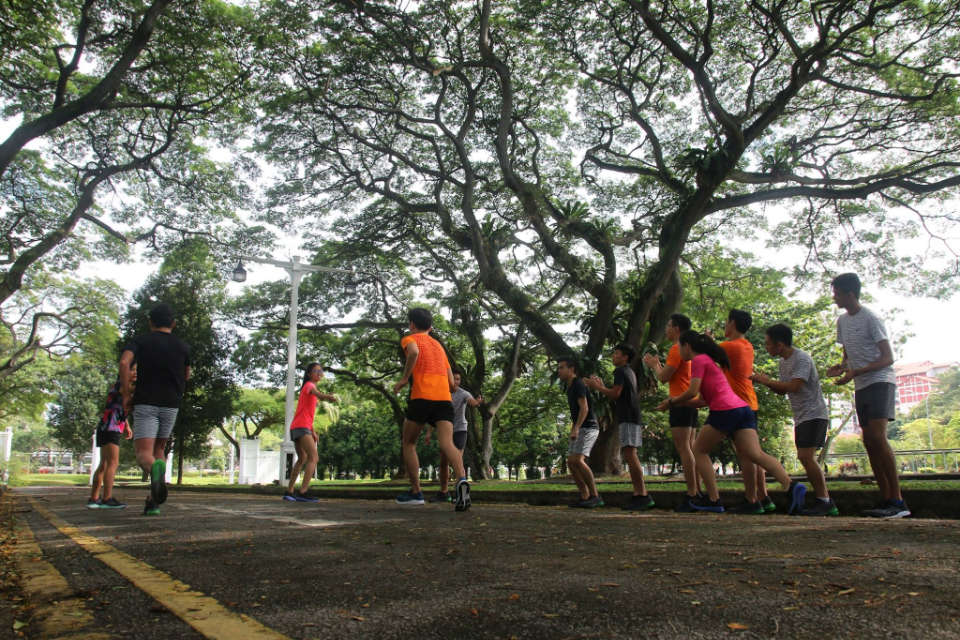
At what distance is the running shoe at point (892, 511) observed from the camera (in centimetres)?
523

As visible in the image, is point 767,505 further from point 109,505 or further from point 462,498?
point 109,505

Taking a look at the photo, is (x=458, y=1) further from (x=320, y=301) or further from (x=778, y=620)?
(x=778, y=620)

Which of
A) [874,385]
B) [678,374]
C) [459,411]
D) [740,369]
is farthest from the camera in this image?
[459,411]

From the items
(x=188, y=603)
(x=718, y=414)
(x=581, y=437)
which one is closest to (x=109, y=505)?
(x=581, y=437)

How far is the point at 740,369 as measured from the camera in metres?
6.10

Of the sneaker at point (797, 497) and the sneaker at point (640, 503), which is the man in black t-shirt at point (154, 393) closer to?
the sneaker at point (640, 503)

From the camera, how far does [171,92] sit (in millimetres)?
15797

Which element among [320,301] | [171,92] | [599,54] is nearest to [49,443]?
[320,301]

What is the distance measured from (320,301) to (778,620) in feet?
75.0


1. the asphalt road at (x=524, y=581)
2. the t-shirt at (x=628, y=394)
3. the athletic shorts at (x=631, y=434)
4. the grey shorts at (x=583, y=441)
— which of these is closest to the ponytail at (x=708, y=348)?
the t-shirt at (x=628, y=394)

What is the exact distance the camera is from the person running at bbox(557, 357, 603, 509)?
23.8ft

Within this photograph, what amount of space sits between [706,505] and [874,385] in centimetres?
191

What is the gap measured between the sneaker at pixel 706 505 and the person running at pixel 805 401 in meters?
0.74

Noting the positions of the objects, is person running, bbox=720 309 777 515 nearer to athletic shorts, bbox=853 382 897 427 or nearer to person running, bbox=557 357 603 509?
athletic shorts, bbox=853 382 897 427
